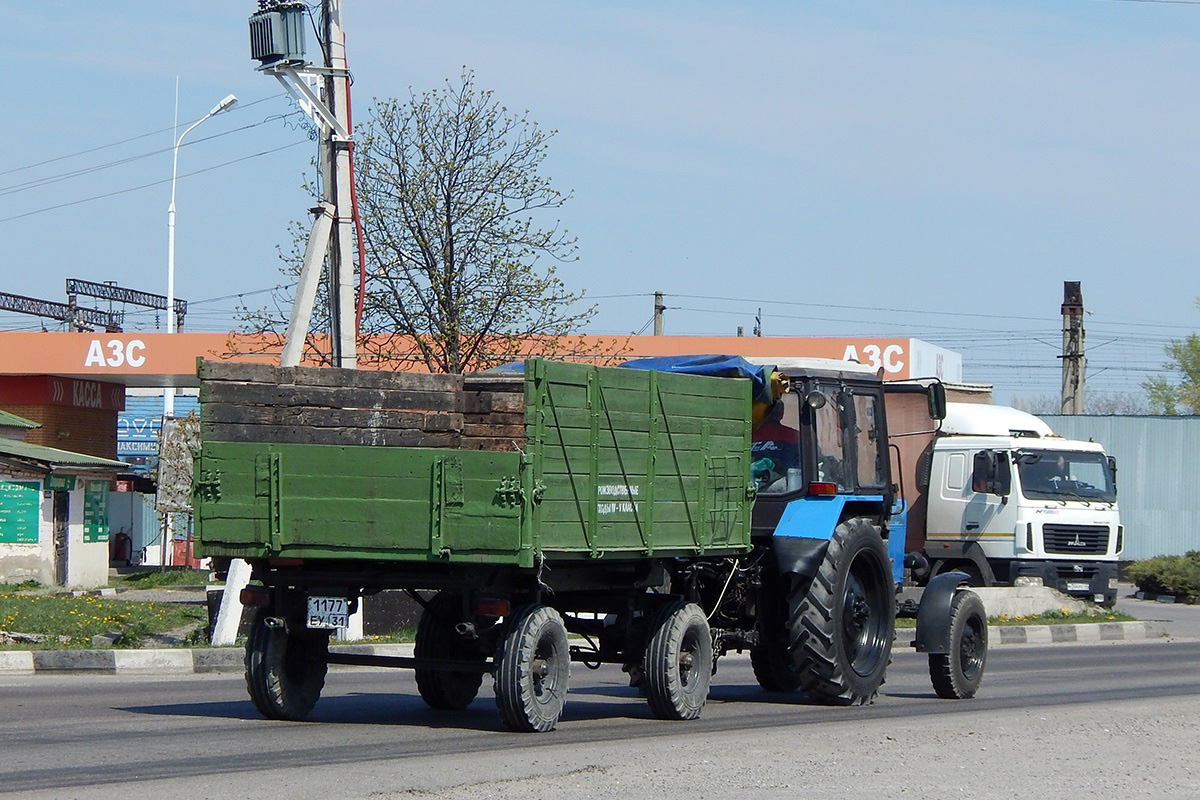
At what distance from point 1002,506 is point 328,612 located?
16.3 metres

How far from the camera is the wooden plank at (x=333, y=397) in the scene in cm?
959

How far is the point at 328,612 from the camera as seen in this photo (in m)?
9.78

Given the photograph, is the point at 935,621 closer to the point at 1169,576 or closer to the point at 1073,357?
the point at 1169,576

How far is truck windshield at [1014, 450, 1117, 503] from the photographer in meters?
24.3

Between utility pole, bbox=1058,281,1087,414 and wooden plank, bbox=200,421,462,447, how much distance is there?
42.6 meters

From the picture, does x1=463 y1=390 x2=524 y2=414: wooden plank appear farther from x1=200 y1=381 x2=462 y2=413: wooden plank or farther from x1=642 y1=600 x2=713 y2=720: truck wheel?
x1=642 y1=600 x2=713 y2=720: truck wheel

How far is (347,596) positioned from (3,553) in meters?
26.1

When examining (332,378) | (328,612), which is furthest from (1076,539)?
(332,378)

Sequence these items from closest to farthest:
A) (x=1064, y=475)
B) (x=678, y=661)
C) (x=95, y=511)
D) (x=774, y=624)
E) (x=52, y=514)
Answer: (x=678, y=661) < (x=774, y=624) < (x=1064, y=475) < (x=52, y=514) < (x=95, y=511)

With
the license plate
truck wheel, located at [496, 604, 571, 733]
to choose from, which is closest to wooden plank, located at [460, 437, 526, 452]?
truck wheel, located at [496, 604, 571, 733]

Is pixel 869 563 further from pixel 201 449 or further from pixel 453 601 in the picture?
pixel 201 449

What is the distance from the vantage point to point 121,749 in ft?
28.6

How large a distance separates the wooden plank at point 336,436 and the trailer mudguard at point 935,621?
194 inches

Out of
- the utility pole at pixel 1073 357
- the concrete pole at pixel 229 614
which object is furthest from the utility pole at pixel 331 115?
the utility pole at pixel 1073 357
